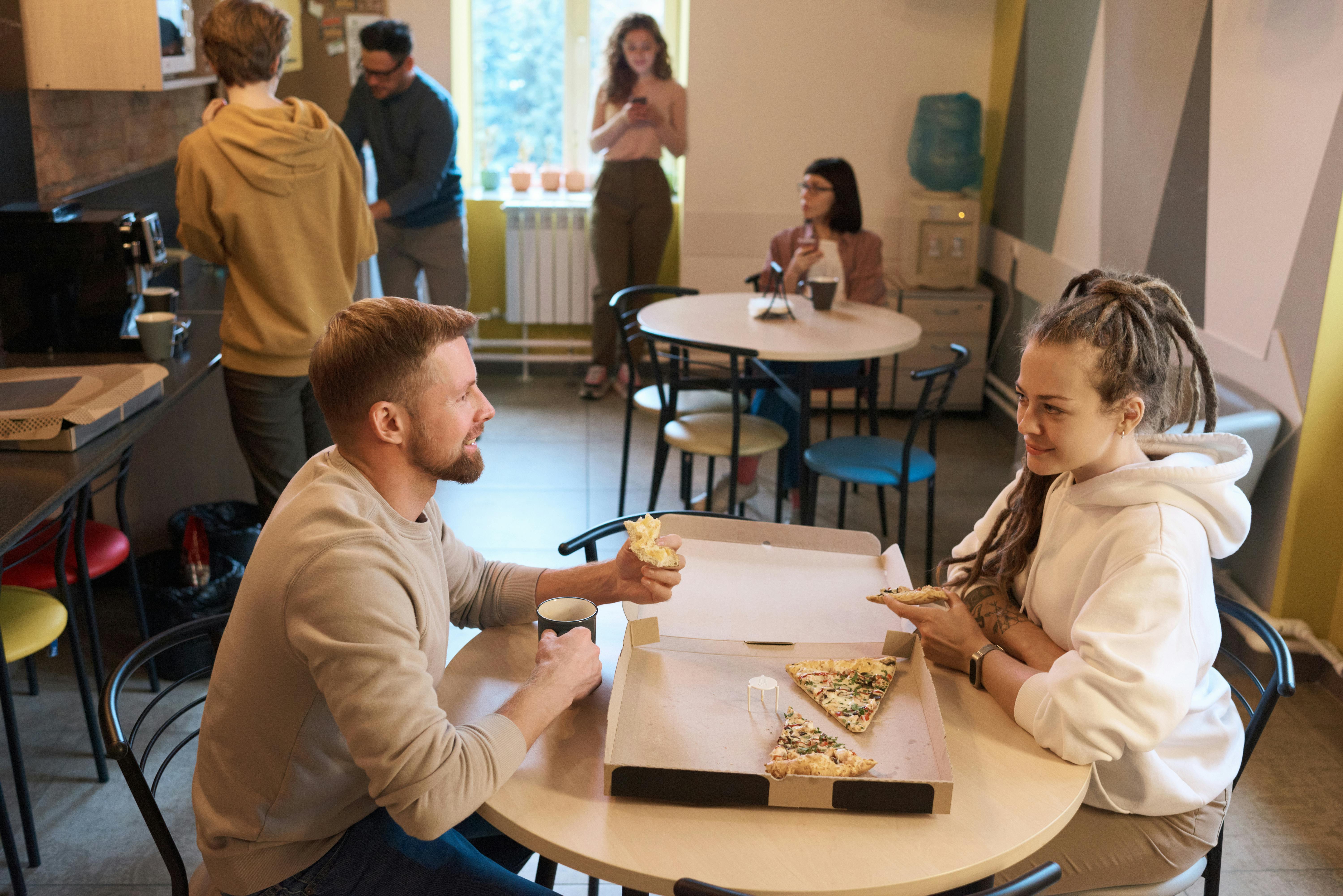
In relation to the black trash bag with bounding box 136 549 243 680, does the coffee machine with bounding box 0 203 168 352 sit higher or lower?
higher

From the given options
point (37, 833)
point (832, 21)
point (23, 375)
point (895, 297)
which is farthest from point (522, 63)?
point (37, 833)

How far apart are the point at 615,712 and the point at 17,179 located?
9.18 ft

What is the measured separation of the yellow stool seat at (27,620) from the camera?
221 cm

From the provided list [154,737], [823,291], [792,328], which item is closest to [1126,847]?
[154,737]

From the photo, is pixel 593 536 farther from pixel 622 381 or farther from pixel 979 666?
pixel 622 381

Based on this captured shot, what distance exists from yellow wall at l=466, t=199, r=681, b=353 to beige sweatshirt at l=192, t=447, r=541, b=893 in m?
4.68

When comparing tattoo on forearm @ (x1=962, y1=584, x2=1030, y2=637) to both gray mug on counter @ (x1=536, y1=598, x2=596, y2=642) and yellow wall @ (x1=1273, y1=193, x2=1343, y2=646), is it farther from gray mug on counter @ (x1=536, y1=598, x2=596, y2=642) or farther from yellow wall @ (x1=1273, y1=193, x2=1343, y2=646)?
yellow wall @ (x1=1273, y1=193, x2=1343, y2=646)

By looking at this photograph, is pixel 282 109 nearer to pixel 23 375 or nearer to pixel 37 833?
pixel 23 375

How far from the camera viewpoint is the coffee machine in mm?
2854

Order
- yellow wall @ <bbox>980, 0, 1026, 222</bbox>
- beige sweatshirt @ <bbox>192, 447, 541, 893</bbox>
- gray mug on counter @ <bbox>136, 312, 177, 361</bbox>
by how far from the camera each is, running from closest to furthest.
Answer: beige sweatshirt @ <bbox>192, 447, 541, 893</bbox> → gray mug on counter @ <bbox>136, 312, 177, 361</bbox> → yellow wall @ <bbox>980, 0, 1026, 222</bbox>

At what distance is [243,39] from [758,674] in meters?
2.22

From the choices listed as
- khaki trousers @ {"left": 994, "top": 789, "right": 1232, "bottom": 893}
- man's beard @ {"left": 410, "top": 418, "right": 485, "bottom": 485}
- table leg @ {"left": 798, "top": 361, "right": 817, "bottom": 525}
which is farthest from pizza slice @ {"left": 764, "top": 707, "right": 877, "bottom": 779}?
table leg @ {"left": 798, "top": 361, "right": 817, "bottom": 525}

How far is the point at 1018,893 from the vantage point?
1188 millimetres

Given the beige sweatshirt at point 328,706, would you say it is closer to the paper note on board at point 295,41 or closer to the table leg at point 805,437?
the table leg at point 805,437
